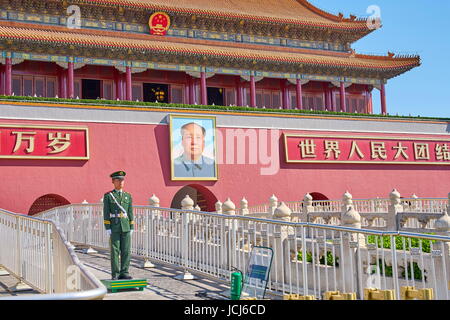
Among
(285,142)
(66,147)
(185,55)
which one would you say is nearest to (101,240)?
(66,147)

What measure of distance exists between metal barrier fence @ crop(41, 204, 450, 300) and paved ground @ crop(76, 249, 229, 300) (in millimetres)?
247

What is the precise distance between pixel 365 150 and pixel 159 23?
1099 centimetres

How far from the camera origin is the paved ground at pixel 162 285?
7.71 metres

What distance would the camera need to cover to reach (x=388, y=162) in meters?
24.0

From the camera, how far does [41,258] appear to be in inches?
277

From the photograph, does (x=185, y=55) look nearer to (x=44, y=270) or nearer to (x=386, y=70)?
(x=386, y=70)

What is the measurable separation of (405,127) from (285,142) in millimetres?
6299

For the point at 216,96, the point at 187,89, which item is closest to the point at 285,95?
the point at 216,96

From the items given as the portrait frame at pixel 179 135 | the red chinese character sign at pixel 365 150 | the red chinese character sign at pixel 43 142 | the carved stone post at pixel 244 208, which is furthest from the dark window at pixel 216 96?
the carved stone post at pixel 244 208

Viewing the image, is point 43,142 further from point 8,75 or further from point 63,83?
point 63,83

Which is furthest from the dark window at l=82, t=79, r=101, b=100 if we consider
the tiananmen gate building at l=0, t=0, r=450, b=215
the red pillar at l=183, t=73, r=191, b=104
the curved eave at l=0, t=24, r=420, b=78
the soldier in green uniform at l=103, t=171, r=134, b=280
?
the soldier in green uniform at l=103, t=171, r=134, b=280

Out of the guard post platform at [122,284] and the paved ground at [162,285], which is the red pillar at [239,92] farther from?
the guard post platform at [122,284]

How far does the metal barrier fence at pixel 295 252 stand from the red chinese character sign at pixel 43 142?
678 centimetres
